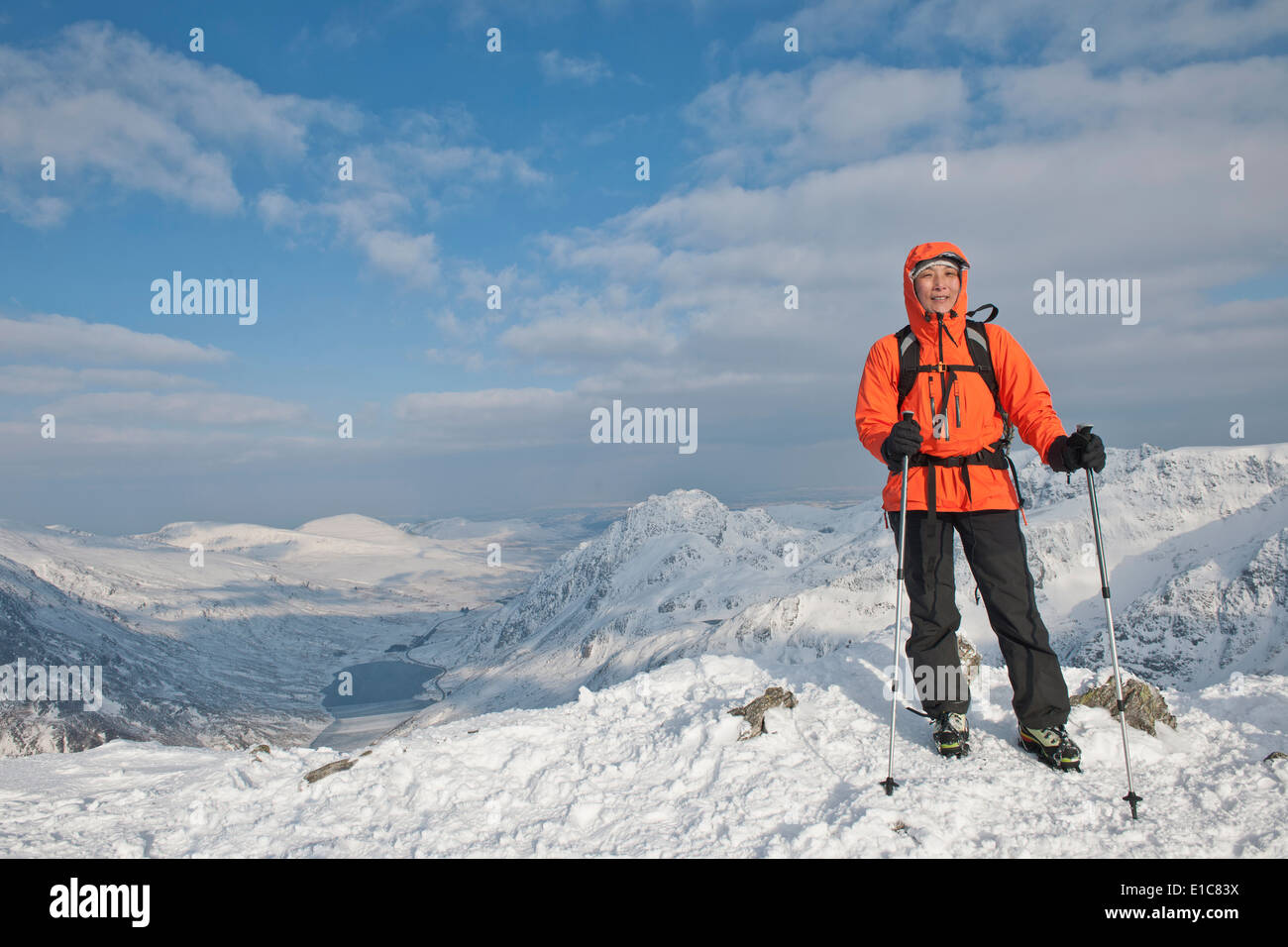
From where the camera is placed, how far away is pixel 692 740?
792cm

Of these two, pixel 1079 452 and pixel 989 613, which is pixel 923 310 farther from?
pixel 989 613

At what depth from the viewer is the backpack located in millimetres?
7359

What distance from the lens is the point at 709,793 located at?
6.71 m

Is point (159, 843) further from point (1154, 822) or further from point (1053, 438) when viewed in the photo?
point (1053, 438)

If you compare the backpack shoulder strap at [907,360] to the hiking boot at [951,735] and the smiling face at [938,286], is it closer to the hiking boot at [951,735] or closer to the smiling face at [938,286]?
the smiling face at [938,286]

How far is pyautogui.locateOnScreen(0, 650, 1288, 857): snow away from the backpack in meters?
2.86

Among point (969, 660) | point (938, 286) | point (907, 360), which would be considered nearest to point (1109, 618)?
point (907, 360)

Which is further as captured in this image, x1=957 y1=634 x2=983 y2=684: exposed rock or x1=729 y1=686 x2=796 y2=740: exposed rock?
x1=957 y1=634 x2=983 y2=684: exposed rock

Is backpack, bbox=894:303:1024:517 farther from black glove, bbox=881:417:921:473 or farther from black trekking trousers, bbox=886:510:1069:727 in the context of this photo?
black glove, bbox=881:417:921:473

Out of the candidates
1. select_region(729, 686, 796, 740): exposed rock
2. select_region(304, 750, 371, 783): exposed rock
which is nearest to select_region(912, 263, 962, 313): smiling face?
select_region(729, 686, 796, 740): exposed rock

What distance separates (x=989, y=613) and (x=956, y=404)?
2374mm

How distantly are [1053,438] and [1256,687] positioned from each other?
17.3 feet
